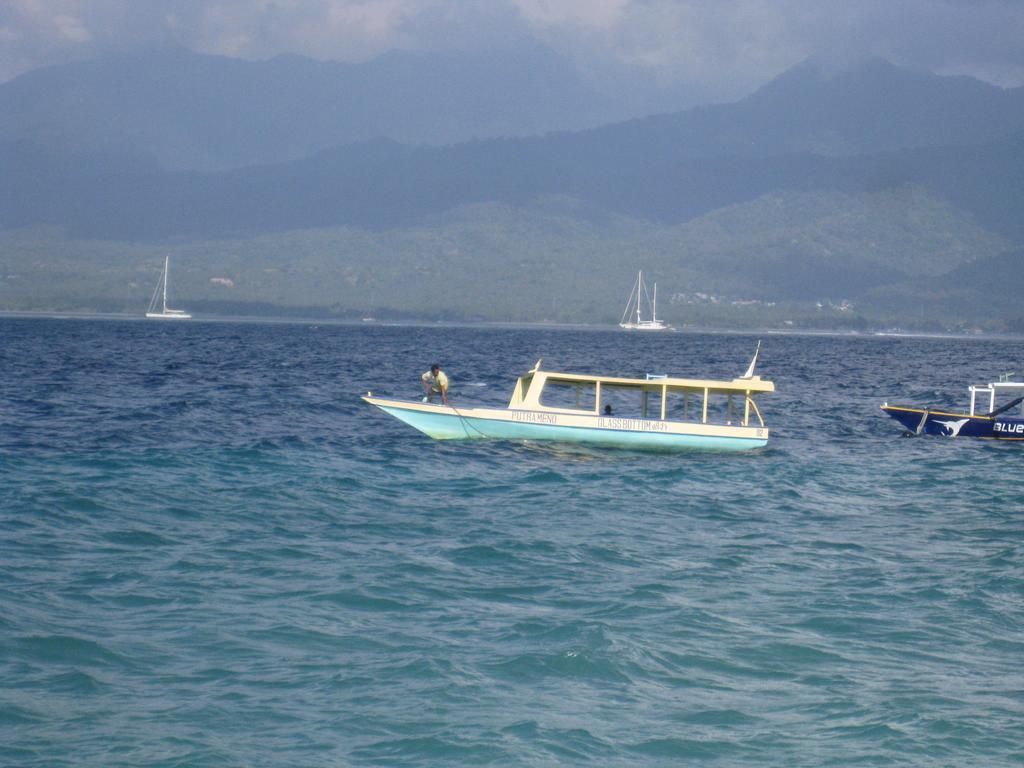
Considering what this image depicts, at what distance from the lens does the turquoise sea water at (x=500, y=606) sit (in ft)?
44.1

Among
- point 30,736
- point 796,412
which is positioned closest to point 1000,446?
point 796,412

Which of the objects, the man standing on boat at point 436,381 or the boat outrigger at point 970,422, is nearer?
the man standing on boat at point 436,381

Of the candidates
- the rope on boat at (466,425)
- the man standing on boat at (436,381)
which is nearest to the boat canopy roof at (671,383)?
the rope on boat at (466,425)

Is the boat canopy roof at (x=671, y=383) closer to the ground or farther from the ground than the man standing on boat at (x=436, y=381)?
farther from the ground

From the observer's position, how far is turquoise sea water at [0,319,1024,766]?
530 inches

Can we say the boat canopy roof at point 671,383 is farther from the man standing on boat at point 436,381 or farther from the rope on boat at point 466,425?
the man standing on boat at point 436,381

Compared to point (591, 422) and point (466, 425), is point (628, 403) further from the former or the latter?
point (466, 425)

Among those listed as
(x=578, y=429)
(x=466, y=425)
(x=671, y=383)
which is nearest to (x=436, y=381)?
(x=466, y=425)

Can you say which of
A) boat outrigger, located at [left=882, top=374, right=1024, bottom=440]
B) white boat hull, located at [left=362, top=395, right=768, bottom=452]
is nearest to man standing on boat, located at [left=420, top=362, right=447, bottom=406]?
white boat hull, located at [left=362, top=395, right=768, bottom=452]

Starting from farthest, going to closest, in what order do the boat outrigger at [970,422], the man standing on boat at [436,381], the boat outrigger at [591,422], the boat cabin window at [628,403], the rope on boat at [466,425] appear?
1. the boat cabin window at [628,403]
2. the boat outrigger at [970,422]
3. the man standing on boat at [436,381]
4. the rope on boat at [466,425]
5. the boat outrigger at [591,422]

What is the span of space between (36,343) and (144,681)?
4367 inches

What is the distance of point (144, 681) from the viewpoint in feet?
47.7

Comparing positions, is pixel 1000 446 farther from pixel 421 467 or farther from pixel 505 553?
pixel 505 553

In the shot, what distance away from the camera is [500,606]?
18234 millimetres
